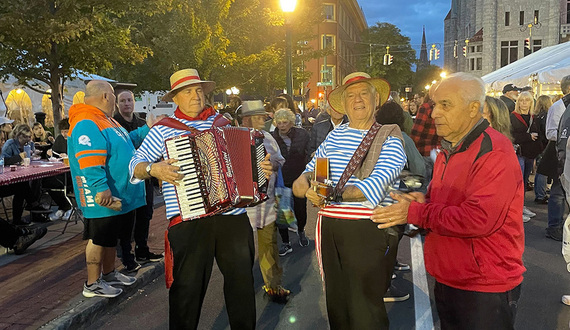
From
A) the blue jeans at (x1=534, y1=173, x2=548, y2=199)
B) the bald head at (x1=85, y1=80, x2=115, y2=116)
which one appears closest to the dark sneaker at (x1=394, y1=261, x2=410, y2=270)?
the bald head at (x1=85, y1=80, x2=115, y2=116)

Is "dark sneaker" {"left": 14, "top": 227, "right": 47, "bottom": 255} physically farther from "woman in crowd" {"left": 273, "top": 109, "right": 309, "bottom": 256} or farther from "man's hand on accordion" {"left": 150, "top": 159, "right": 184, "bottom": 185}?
"man's hand on accordion" {"left": 150, "top": 159, "right": 184, "bottom": 185}

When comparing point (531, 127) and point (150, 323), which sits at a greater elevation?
point (531, 127)

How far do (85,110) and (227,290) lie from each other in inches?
83.6

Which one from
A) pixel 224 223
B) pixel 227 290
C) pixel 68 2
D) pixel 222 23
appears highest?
pixel 222 23

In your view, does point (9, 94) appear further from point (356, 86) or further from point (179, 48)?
point (356, 86)

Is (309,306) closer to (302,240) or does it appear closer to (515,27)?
(302,240)

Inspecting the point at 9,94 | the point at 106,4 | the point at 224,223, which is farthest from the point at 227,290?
the point at 9,94

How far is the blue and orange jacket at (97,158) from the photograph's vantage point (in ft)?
13.9

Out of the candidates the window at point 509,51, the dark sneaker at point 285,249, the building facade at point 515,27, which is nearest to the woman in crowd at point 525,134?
the dark sneaker at point 285,249

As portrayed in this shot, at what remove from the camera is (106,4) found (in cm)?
945

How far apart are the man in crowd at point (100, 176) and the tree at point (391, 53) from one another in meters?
63.5

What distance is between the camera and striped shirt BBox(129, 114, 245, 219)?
3373 mm

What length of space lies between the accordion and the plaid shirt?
3.06 meters

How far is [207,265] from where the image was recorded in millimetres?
3480
